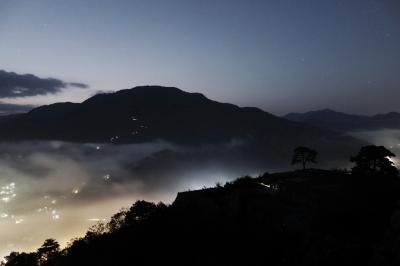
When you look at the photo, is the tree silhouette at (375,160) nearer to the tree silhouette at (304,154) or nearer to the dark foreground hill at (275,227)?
the dark foreground hill at (275,227)

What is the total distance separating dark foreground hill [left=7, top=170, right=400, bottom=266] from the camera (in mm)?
28125

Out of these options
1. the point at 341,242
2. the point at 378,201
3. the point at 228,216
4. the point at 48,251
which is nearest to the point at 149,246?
the point at 228,216

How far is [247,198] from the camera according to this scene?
4394cm

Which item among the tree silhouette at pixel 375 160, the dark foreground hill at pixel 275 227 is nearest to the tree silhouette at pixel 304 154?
the tree silhouette at pixel 375 160

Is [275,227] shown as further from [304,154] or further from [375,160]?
[304,154]

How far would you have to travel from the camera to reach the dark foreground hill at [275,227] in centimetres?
2812

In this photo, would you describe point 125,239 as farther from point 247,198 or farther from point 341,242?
point 341,242

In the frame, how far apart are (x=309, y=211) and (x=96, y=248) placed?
28116 millimetres

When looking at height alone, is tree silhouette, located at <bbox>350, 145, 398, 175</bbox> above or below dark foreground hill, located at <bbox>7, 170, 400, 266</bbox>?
above

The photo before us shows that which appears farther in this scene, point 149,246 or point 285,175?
point 285,175

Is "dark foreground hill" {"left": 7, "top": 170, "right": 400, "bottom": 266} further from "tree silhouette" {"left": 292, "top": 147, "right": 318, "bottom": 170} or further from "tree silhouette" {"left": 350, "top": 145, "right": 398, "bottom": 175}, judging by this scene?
"tree silhouette" {"left": 292, "top": 147, "right": 318, "bottom": 170}

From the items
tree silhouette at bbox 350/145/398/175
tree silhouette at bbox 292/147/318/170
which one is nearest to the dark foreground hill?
tree silhouette at bbox 350/145/398/175

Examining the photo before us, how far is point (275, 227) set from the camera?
121 feet

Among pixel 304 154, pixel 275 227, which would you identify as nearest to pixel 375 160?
pixel 304 154
